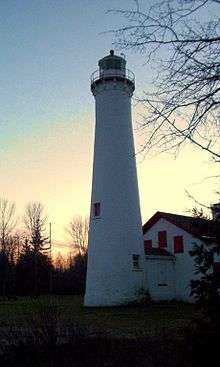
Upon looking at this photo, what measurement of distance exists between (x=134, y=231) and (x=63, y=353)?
18.8 meters

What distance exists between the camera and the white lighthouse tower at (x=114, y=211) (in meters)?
26.5

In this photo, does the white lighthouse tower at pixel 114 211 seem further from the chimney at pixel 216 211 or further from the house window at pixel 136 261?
the chimney at pixel 216 211

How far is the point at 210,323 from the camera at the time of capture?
17.9ft

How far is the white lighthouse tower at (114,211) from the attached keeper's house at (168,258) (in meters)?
2.61

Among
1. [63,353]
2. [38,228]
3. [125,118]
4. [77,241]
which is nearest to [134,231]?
[125,118]

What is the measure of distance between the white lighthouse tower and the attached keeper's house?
103 inches

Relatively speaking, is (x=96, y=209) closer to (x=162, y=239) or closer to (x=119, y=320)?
(x=162, y=239)

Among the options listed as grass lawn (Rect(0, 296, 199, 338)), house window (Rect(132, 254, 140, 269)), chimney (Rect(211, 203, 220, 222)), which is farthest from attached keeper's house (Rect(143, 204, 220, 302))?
chimney (Rect(211, 203, 220, 222))

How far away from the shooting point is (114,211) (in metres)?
26.8

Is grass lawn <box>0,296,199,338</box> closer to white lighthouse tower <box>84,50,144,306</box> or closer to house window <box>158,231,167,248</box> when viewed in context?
white lighthouse tower <box>84,50,144,306</box>

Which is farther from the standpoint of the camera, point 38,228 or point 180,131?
point 38,228

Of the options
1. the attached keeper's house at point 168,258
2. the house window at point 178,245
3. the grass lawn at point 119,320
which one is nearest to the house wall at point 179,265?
the attached keeper's house at point 168,258

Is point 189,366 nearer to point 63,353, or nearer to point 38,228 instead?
point 63,353

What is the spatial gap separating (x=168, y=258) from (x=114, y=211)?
6.63m
